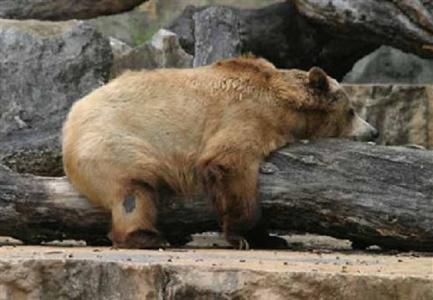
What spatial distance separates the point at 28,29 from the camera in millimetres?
9602

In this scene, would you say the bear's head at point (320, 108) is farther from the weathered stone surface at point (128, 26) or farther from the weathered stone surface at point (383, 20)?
the weathered stone surface at point (128, 26)

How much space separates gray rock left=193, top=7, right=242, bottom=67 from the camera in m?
9.70

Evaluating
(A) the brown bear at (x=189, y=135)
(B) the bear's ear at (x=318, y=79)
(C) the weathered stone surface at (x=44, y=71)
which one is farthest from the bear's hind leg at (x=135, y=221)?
(C) the weathered stone surface at (x=44, y=71)

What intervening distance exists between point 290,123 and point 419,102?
307 centimetres

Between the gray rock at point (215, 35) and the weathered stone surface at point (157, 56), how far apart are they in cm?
74

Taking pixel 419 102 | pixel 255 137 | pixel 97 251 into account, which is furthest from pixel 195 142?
pixel 419 102

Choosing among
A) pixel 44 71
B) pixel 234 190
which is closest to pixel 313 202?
pixel 234 190

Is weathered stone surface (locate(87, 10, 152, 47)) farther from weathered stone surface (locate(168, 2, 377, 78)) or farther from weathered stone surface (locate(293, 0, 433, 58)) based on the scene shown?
weathered stone surface (locate(293, 0, 433, 58))

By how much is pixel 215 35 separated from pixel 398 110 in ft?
5.41

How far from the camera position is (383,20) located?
31.6ft

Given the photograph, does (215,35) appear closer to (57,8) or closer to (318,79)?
(57,8)

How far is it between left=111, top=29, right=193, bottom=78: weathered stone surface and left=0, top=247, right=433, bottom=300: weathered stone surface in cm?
464

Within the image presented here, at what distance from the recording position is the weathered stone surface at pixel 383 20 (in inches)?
374

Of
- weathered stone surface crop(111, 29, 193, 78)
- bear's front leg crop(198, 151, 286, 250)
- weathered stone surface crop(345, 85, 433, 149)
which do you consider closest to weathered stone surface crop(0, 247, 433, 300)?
bear's front leg crop(198, 151, 286, 250)
